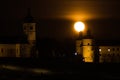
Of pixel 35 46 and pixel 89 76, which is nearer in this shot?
pixel 89 76

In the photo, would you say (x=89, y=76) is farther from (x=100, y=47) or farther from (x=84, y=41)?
(x=100, y=47)

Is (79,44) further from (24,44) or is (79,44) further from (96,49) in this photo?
(24,44)

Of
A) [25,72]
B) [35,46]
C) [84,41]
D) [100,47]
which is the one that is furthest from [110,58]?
[25,72]

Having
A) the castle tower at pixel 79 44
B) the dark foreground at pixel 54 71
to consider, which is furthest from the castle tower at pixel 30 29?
the dark foreground at pixel 54 71

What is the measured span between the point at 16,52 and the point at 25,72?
37.7 meters

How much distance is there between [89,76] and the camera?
56.1 metres

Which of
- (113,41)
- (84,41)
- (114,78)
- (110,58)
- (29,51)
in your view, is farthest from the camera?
(113,41)

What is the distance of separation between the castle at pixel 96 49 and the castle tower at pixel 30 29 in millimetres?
8102

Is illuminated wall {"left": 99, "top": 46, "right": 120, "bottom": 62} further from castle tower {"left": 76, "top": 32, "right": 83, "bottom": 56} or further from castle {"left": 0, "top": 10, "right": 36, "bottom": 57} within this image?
castle {"left": 0, "top": 10, "right": 36, "bottom": 57}

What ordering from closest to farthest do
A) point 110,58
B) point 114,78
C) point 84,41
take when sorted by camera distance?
→ point 114,78 < point 84,41 < point 110,58

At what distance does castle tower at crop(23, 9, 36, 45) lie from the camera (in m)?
97.2

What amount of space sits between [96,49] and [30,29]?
51.9 feet

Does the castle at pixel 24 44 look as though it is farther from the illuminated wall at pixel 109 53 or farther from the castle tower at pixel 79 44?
the illuminated wall at pixel 109 53

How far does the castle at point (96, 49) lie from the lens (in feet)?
331
